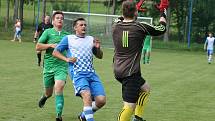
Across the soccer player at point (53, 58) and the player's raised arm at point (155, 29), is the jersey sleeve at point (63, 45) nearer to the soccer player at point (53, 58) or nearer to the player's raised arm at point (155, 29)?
the soccer player at point (53, 58)

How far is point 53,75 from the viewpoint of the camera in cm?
1054

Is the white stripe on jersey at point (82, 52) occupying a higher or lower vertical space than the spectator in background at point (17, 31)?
higher

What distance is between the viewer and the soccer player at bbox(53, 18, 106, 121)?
8.64 meters

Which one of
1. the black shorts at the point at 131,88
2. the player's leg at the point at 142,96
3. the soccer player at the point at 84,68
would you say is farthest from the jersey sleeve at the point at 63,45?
the player's leg at the point at 142,96

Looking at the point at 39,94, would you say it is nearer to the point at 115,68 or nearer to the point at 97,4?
the point at 115,68

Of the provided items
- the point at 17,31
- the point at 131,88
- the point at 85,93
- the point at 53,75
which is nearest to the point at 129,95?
the point at 131,88

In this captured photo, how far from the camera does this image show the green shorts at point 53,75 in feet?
33.6

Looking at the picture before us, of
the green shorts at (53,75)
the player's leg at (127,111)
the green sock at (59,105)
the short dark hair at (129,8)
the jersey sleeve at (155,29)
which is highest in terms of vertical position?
the short dark hair at (129,8)

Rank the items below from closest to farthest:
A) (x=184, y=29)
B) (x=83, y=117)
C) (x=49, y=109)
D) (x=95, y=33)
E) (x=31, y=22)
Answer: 1. (x=83, y=117)
2. (x=49, y=109)
3. (x=95, y=33)
4. (x=184, y=29)
5. (x=31, y=22)

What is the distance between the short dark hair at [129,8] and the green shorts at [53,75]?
255 centimetres

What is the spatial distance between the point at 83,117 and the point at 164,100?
5.16m

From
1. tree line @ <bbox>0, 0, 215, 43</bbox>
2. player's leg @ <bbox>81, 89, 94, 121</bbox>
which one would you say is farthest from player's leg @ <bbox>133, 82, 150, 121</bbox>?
tree line @ <bbox>0, 0, 215, 43</bbox>

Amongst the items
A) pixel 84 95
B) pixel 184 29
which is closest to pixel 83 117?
pixel 84 95

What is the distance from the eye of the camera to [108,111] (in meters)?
11.7
